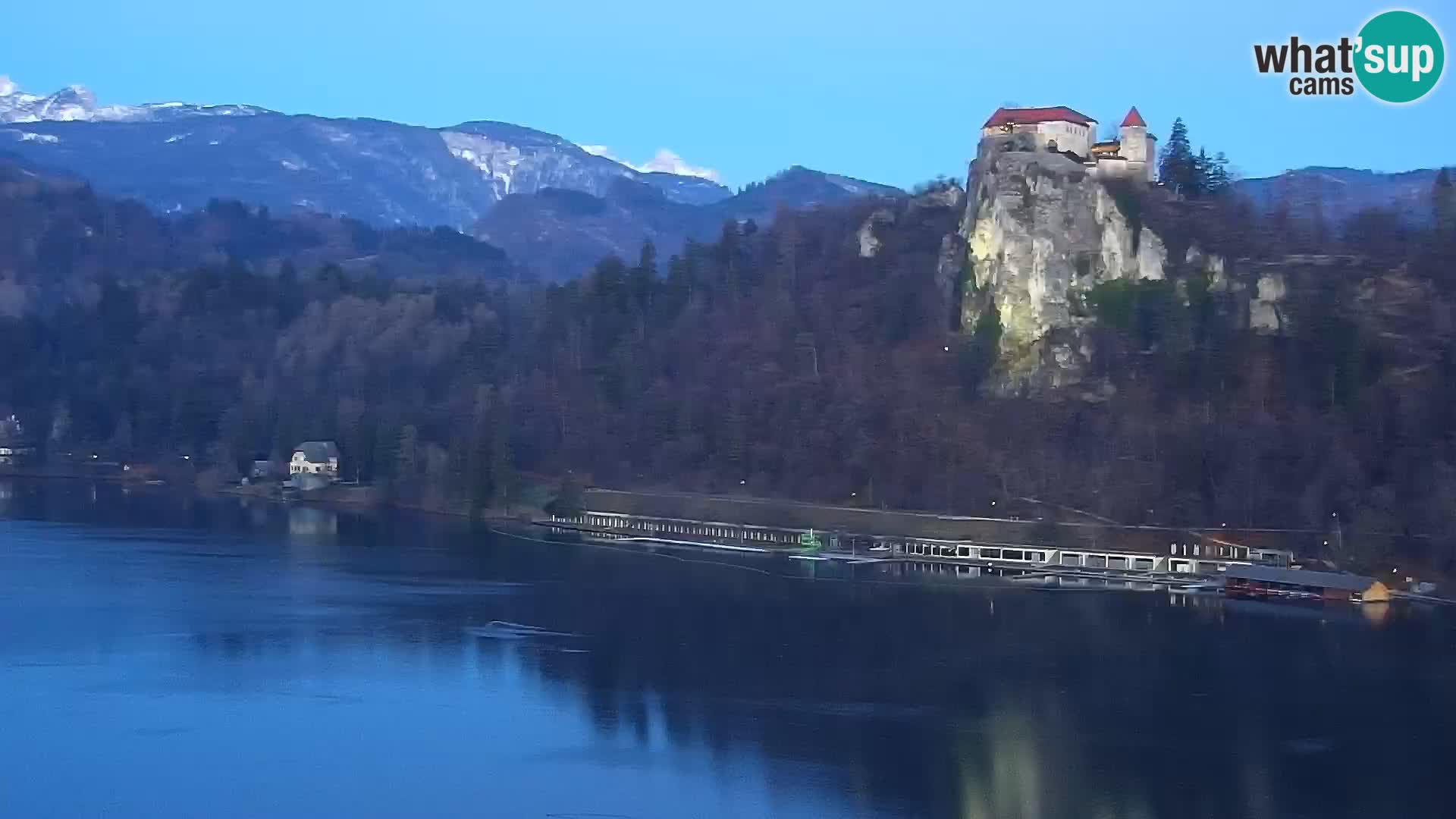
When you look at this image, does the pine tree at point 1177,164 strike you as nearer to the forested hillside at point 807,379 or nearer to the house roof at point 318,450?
the forested hillside at point 807,379

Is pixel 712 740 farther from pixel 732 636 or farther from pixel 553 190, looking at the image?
pixel 553 190

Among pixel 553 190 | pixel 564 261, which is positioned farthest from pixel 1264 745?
pixel 553 190

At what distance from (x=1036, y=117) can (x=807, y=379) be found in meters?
3.88

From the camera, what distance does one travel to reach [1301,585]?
13.3m

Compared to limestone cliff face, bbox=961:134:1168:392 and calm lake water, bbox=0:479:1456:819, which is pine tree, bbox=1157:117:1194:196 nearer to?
limestone cliff face, bbox=961:134:1168:392

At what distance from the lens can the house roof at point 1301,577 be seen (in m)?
13.1

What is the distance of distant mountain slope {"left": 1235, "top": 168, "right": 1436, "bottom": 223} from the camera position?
67.3ft

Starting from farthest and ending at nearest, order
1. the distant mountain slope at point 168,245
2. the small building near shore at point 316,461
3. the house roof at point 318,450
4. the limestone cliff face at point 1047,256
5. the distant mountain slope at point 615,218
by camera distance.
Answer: the distant mountain slope at point 615,218 < the distant mountain slope at point 168,245 < the house roof at point 318,450 < the small building near shore at point 316,461 < the limestone cliff face at point 1047,256

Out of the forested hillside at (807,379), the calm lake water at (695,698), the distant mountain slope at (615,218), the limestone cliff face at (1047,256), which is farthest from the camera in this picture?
the distant mountain slope at (615,218)

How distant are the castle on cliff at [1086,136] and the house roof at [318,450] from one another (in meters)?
9.50

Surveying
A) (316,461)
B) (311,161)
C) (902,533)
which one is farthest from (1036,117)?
(311,161)

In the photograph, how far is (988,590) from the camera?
13.9m

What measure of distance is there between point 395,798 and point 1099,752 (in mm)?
3493

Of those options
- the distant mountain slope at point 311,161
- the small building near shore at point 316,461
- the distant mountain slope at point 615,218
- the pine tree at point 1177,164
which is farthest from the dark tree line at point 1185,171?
the distant mountain slope at point 311,161
